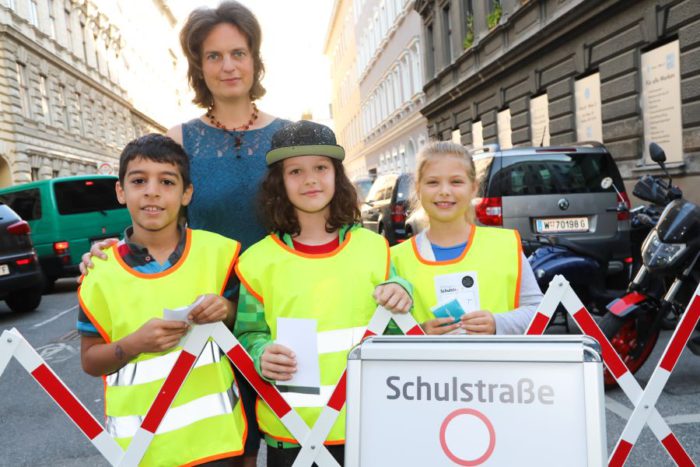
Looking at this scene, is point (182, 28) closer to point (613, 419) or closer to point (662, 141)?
point (613, 419)

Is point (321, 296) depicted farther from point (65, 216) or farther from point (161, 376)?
point (65, 216)

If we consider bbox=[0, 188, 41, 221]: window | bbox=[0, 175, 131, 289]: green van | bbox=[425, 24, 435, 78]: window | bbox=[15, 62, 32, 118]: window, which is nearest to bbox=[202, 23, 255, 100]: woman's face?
bbox=[0, 175, 131, 289]: green van

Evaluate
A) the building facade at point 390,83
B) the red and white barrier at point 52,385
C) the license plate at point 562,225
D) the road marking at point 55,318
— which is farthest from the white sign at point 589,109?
the red and white barrier at point 52,385

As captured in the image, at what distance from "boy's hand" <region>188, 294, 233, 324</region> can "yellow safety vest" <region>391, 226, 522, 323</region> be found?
2.31 ft

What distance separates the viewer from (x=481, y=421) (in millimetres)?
1568

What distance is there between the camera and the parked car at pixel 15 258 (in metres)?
8.59

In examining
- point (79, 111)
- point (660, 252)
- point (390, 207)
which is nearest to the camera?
point (660, 252)

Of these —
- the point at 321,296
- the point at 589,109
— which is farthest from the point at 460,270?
the point at 589,109

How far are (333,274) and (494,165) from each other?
213 inches

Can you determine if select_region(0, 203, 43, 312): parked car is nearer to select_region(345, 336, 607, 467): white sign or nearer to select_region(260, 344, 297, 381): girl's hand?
select_region(260, 344, 297, 381): girl's hand

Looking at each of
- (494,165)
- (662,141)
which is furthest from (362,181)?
(494,165)

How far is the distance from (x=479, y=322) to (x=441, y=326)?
6.0 inches

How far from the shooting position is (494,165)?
718cm

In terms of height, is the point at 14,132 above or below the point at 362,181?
above
